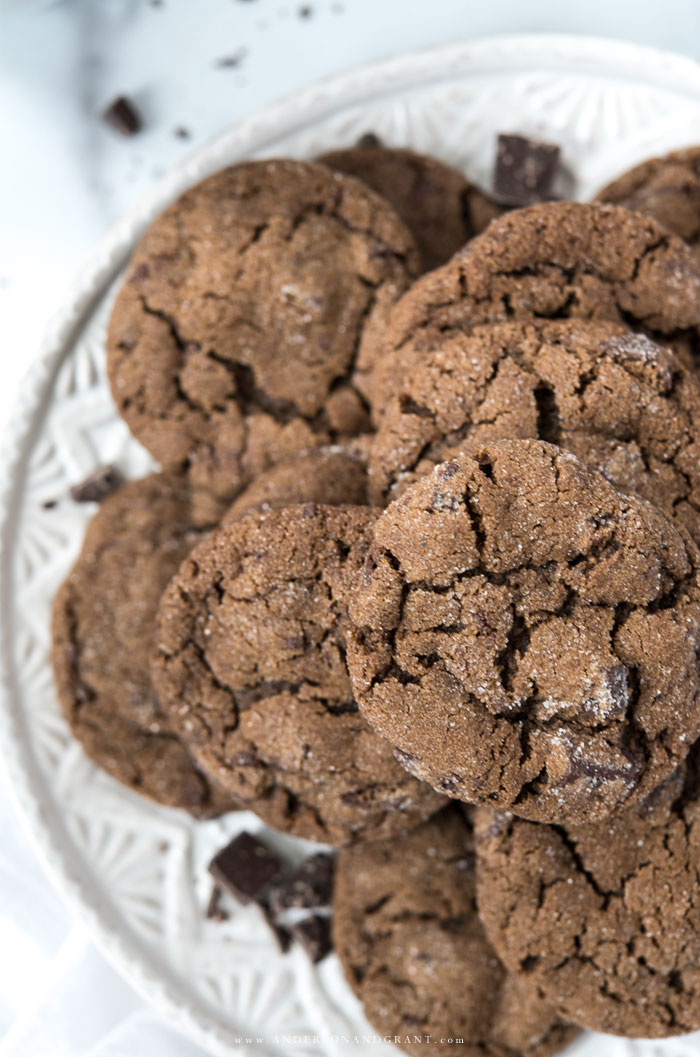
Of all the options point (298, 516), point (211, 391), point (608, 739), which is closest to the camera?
point (608, 739)

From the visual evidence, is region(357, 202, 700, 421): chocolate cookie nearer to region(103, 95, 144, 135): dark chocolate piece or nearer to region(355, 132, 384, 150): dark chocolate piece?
region(355, 132, 384, 150): dark chocolate piece

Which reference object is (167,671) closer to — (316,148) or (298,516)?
(298,516)

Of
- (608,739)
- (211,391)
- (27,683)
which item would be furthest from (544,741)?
(27,683)

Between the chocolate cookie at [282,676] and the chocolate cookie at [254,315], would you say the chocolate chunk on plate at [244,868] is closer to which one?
the chocolate cookie at [282,676]

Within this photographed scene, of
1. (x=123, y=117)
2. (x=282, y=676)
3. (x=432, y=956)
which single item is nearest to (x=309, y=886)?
(x=432, y=956)

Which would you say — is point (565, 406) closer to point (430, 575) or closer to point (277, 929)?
point (430, 575)
